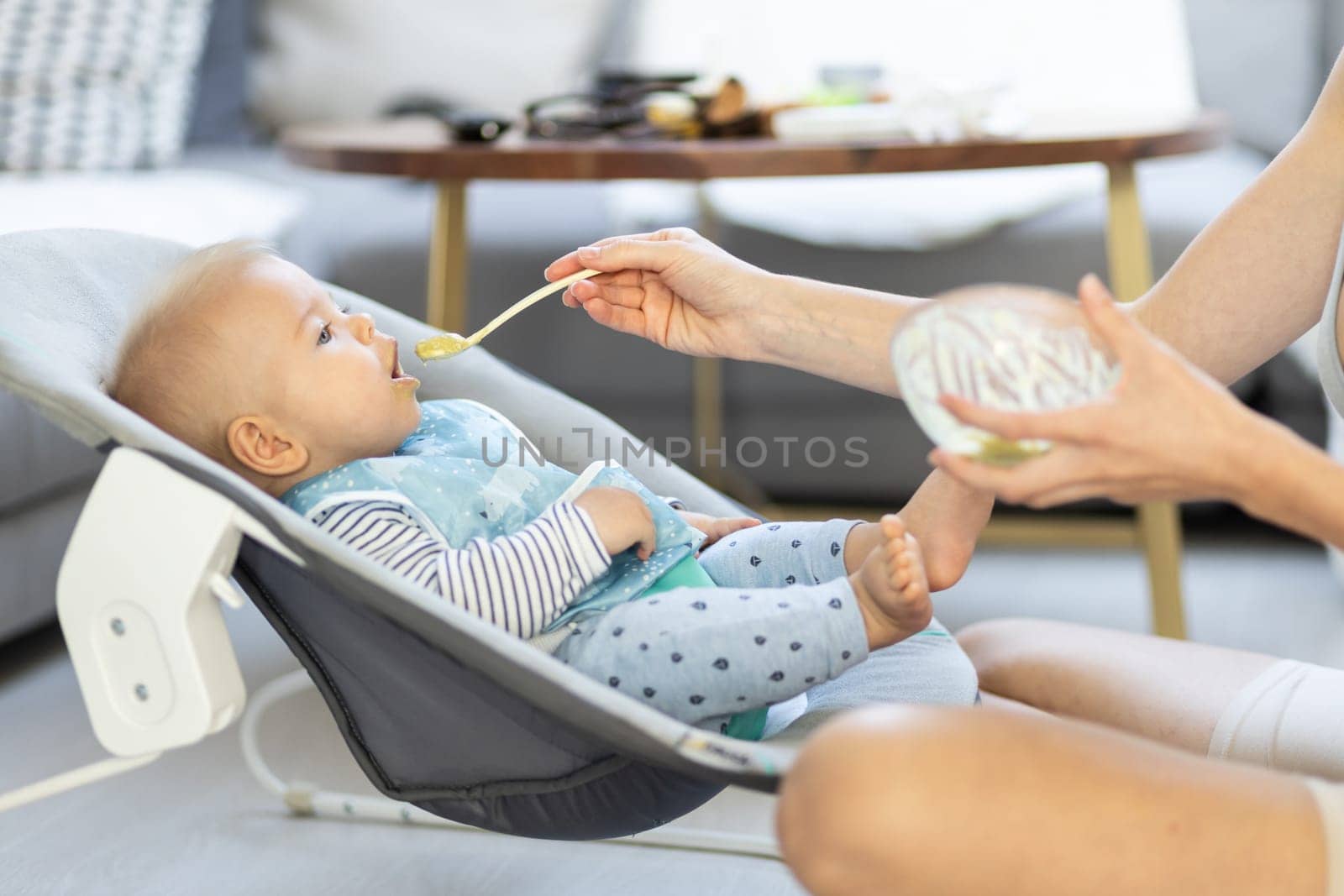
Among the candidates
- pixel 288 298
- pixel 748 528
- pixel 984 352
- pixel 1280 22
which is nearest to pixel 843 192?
pixel 1280 22

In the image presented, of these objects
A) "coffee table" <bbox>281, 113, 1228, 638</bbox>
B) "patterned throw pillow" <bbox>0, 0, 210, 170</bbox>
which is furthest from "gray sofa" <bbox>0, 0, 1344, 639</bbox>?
"coffee table" <bbox>281, 113, 1228, 638</bbox>

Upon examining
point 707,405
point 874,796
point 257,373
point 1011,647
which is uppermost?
point 257,373

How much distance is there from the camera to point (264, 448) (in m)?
1.04

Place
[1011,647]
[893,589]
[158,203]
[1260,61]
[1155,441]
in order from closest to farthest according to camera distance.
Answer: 1. [1155,441]
2. [893,589]
3. [1011,647]
4. [158,203]
5. [1260,61]

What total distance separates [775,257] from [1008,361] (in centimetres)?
143

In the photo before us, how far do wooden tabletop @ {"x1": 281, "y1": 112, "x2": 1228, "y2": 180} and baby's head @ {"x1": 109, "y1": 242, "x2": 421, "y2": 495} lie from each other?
506 millimetres

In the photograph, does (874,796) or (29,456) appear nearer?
(874,796)

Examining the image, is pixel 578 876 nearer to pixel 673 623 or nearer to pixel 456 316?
pixel 673 623

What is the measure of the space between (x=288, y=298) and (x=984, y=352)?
1.84 feet

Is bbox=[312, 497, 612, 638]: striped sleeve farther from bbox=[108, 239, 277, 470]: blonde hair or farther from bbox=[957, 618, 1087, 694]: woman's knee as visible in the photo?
bbox=[957, 618, 1087, 694]: woman's knee

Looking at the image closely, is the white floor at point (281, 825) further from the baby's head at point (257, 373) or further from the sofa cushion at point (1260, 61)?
the sofa cushion at point (1260, 61)

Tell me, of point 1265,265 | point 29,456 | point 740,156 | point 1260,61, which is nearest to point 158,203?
point 29,456

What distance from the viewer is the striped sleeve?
94 centimetres

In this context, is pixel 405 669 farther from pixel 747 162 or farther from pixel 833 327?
pixel 747 162
